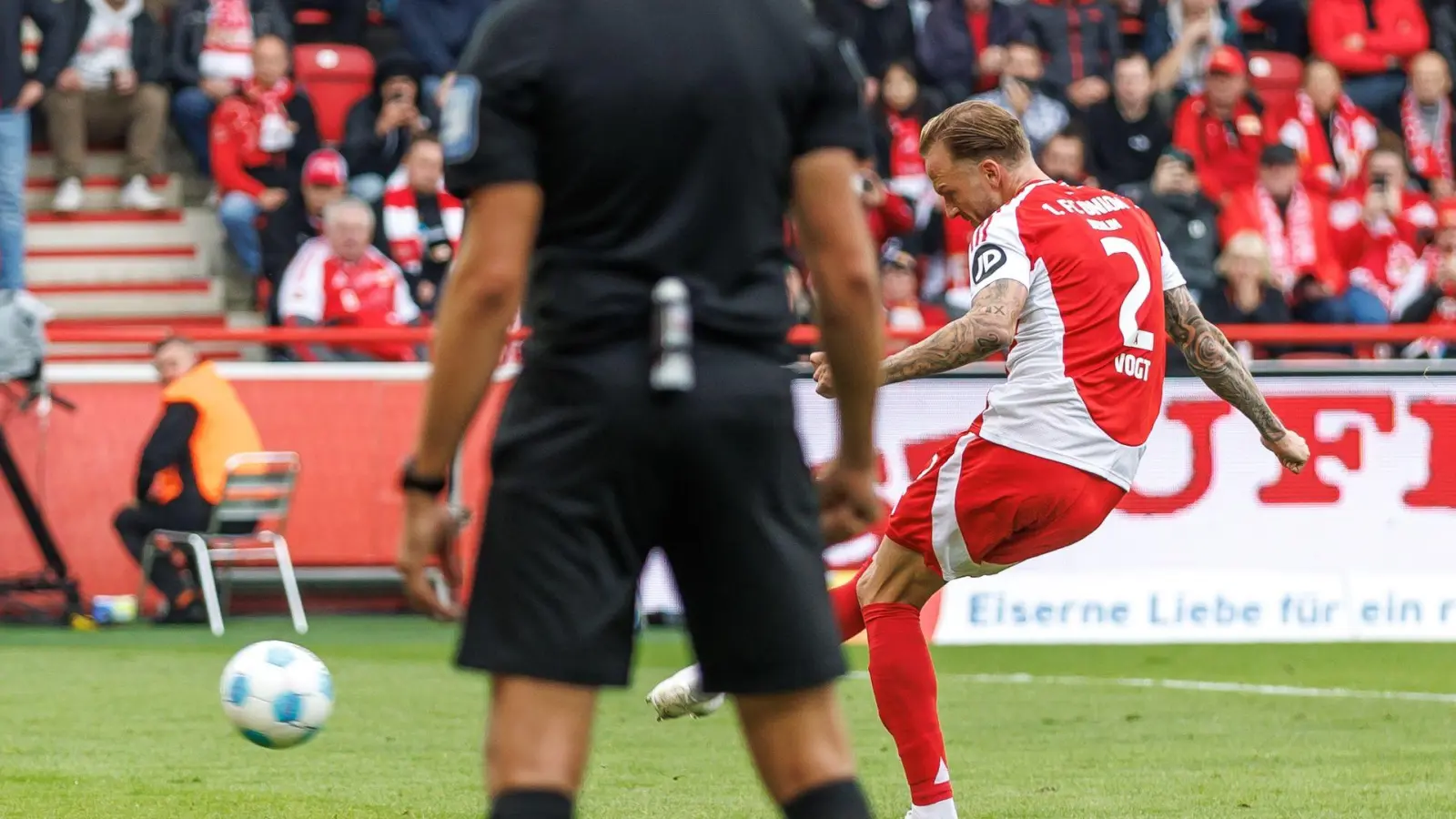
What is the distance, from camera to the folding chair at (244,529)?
13602mm

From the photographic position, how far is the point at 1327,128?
60.6 ft

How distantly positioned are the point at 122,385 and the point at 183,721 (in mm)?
5373

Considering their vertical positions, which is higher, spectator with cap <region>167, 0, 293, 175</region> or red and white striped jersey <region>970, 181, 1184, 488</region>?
red and white striped jersey <region>970, 181, 1184, 488</region>

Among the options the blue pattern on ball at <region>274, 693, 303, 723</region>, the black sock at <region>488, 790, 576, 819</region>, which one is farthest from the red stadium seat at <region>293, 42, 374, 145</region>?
the black sock at <region>488, 790, 576, 819</region>

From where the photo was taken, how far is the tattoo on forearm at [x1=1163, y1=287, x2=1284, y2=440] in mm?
7086

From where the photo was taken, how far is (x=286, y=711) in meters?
6.96

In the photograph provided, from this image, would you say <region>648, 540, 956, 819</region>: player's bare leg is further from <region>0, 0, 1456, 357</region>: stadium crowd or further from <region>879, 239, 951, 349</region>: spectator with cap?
<region>879, 239, 951, 349</region>: spectator with cap

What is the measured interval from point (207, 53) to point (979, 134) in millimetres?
11439

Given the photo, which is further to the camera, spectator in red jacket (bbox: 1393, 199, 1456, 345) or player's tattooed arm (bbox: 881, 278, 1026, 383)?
spectator in red jacket (bbox: 1393, 199, 1456, 345)

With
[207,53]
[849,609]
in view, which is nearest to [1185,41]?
[207,53]

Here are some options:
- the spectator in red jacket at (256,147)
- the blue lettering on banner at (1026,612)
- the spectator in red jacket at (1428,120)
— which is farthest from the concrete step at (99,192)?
the spectator in red jacket at (1428,120)

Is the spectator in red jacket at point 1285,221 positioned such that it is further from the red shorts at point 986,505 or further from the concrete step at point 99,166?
the red shorts at point 986,505

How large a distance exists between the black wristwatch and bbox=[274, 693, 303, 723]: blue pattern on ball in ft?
11.1

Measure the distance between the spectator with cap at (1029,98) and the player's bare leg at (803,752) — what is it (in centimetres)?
1361
